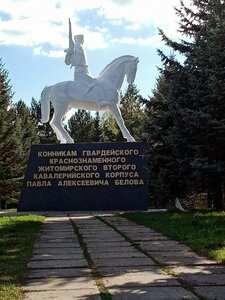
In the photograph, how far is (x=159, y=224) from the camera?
10.1 metres

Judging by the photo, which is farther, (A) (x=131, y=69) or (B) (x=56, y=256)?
(A) (x=131, y=69)

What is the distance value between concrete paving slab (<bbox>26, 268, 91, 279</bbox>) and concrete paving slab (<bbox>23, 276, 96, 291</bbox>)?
0.47 feet

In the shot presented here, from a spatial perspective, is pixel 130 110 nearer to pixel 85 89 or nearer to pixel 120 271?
pixel 85 89

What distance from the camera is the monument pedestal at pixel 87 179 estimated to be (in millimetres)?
15219

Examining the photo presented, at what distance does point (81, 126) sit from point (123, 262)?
157ft

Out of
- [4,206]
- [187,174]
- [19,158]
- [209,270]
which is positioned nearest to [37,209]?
[187,174]

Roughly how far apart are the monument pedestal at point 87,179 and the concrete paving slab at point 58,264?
952cm

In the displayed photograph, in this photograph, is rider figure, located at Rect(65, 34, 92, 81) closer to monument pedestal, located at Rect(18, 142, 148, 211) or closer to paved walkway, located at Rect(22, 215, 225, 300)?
monument pedestal, located at Rect(18, 142, 148, 211)

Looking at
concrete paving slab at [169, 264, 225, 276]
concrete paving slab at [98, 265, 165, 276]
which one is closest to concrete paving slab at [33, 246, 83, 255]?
concrete paving slab at [98, 265, 165, 276]

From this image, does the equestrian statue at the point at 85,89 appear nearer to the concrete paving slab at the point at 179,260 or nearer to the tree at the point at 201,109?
the tree at the point at 201,109

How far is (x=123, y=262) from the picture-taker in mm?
5539

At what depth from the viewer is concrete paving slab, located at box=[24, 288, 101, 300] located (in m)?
3.91

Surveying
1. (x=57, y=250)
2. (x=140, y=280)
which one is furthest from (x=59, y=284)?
(x=57, y=250)

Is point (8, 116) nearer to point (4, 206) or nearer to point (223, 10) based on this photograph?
point (4, 206)
